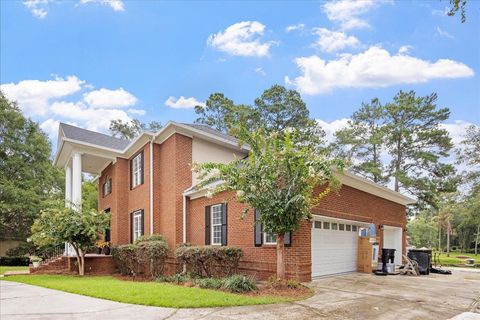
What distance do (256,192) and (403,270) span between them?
811 centimetres

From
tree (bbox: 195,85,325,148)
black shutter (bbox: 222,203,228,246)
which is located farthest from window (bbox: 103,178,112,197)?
tree (bbox: 195,85,325,148)

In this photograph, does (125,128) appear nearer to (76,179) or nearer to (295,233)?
(76,179)

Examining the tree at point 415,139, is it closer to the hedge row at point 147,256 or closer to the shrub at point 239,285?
the hedge row at point 147,256

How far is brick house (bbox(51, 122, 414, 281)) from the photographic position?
1273 cm

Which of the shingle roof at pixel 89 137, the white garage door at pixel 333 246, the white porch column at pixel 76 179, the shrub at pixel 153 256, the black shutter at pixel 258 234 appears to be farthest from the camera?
the shingle roof at pixel 89 137

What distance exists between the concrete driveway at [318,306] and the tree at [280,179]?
195 centimetres

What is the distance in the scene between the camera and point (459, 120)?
1318 inches

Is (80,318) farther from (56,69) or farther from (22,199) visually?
(22,199)

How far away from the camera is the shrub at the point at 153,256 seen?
14.2 metres

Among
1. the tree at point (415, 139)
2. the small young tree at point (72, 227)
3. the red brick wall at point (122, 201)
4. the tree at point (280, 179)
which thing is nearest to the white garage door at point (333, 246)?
the tree at point (280, 179)

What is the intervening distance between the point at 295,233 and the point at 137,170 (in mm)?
9941

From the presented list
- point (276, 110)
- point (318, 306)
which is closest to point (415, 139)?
point (276, 110)

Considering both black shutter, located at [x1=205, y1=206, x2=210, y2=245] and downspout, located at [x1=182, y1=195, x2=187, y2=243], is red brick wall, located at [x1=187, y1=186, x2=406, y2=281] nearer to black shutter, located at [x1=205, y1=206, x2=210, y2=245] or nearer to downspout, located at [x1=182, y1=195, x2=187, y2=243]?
downspout, located at [x1=182, y1=195, x2=187, y2=243]

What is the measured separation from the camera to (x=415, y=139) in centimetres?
3156
